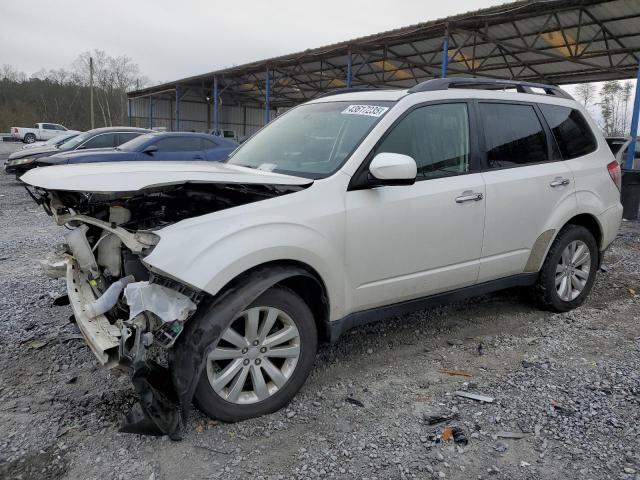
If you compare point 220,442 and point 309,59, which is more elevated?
point 309,59

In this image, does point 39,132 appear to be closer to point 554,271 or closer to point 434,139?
point 434,139

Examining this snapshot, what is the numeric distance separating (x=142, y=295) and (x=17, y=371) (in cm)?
152

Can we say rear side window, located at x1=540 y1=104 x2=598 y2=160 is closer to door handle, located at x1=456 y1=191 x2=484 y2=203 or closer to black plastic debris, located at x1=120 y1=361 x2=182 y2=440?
door handle, located at x1=456 y1=191 x2=484 y2=203

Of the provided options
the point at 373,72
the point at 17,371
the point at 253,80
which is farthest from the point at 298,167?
the point at 253,80

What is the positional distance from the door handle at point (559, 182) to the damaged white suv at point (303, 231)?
0.02 meters

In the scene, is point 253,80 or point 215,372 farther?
point 253,80

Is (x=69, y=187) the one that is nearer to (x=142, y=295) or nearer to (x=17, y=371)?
(x=142, y=295)

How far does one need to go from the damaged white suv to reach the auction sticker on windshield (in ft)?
0.04

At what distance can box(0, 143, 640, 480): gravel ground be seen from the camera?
2.40 metres

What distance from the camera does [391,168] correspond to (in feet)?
9.50


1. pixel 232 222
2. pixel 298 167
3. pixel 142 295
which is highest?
pixel 298 167

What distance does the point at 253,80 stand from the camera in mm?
26922

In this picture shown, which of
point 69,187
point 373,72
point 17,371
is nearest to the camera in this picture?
point 69,187

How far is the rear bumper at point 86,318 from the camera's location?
2.46 meters
